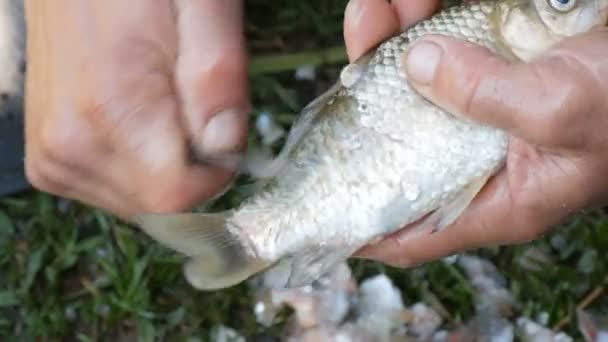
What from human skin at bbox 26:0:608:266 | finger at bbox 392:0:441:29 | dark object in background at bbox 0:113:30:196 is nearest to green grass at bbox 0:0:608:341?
dark object in background at bbox 0:113:30:196

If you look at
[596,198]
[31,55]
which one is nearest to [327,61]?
[31,55]

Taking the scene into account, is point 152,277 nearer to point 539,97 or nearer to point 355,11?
point 355,11

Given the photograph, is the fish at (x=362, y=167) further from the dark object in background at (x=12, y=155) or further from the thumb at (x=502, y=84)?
the dark object in background at (x=12, y=155)

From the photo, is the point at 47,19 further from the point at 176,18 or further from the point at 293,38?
the point at 293,38

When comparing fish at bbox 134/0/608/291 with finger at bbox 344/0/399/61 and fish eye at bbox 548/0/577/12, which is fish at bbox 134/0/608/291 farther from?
finger at bbox 344/0/399/61

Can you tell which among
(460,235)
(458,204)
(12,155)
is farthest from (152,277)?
(458,204)

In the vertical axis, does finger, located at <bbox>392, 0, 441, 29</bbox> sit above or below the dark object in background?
above
